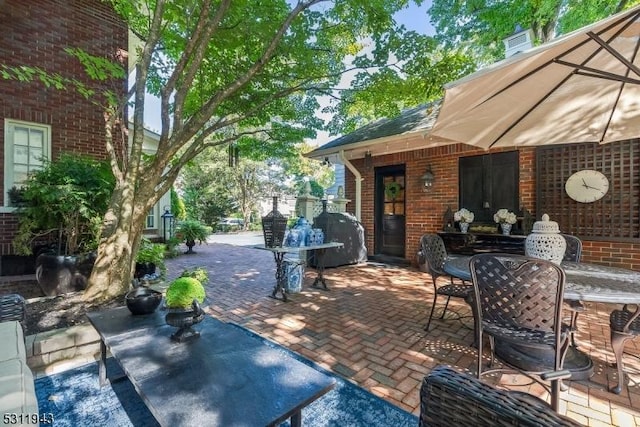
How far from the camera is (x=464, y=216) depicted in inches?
224

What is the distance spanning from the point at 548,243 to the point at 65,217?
5278 millimetres

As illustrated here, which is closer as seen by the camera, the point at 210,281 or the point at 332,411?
the point at 332,411

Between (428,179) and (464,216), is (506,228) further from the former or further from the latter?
(428,179)

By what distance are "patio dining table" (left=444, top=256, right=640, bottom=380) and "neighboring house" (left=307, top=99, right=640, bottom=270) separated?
2143 millimetres

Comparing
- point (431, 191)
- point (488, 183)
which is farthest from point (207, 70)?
point (488, 183)

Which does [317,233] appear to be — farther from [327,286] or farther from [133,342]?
[133,342]

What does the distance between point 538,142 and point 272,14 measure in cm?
395

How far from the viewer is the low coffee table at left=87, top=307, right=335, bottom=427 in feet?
3.78

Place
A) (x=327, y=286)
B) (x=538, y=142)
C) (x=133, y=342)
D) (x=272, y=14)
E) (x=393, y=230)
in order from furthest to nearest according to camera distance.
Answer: (x=393, y=230) < (x=327, y=286) < (x=272, y=14) < (x=538, y=142) < (x=133, y=342)

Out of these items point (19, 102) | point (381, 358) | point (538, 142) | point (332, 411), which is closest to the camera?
point (332, 411)

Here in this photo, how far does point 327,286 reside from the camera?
499 cm

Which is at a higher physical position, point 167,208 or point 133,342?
point 167,208

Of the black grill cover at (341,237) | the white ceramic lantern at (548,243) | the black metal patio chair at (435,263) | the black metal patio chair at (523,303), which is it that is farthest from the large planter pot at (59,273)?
the white ceramic lantern at (548,243)

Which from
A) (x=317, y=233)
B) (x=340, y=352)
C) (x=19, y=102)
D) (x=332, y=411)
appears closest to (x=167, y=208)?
(x=19, y=102)
